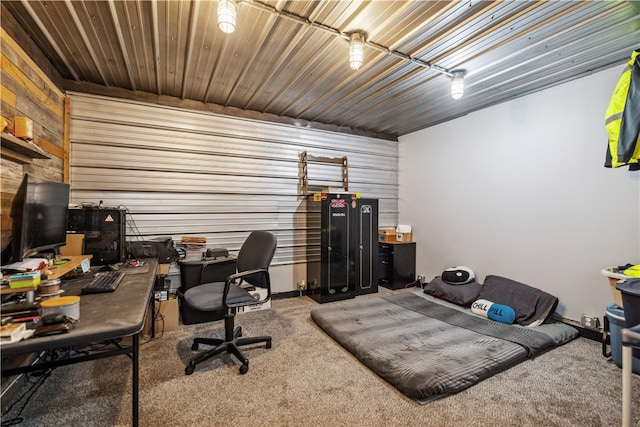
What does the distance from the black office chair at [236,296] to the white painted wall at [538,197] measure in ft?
10.3

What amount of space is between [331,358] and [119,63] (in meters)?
3.57

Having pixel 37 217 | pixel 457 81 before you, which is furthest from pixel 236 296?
pixel 457 81

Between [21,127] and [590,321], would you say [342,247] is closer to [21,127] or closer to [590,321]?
[590,321]

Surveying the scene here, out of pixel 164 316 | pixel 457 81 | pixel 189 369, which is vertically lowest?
pixel 189 369

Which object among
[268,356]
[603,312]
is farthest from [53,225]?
[603,312]

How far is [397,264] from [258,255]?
9.62 feet

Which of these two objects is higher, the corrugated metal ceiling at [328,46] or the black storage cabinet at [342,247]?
the corrugated metal ceiling at [328,46]

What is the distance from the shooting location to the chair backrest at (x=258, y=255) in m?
2.60

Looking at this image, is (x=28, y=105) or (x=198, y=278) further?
(x=198, y=278)

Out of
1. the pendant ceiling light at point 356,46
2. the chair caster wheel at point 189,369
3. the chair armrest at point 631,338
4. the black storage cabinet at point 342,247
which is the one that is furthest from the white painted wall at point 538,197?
the chair caster wheel at point 189,369

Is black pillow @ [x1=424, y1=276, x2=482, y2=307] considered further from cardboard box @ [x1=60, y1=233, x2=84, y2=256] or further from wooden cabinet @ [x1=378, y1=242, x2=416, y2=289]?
cardboard box @ [x1=60, y1=233, x2=84, y2=256]

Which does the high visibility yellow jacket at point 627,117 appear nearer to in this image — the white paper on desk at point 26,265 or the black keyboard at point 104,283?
the black keyboard at point 104,283

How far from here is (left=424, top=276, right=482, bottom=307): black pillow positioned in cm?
377

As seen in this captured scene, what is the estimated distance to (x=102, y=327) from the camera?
1294 mm
